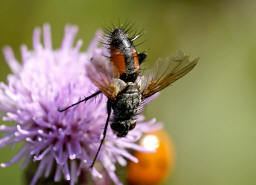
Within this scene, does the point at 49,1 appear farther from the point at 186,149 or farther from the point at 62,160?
the point at 62,160

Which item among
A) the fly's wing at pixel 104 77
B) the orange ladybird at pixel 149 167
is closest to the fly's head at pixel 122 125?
the fly's wing at pixel 104 77

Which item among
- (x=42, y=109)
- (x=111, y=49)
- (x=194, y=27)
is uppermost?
(x=111, y=49)

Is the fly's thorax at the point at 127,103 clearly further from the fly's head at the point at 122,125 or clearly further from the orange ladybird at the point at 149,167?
the orange ladybird at the point at 149,167

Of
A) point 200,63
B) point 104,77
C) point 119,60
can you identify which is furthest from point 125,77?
point 200,63

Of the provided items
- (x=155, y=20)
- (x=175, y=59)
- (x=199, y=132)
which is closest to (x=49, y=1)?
(x=155, y=20)

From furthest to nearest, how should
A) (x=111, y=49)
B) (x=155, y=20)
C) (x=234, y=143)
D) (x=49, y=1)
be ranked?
(x=155, y=20) < (x=49, y=1) < (x=234, y=143) < (x=111, y=49)

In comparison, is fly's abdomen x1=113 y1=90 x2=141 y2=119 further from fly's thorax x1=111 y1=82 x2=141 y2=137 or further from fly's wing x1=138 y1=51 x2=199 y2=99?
fly's wing x1=138 y1=51 x2=199 y2=99
